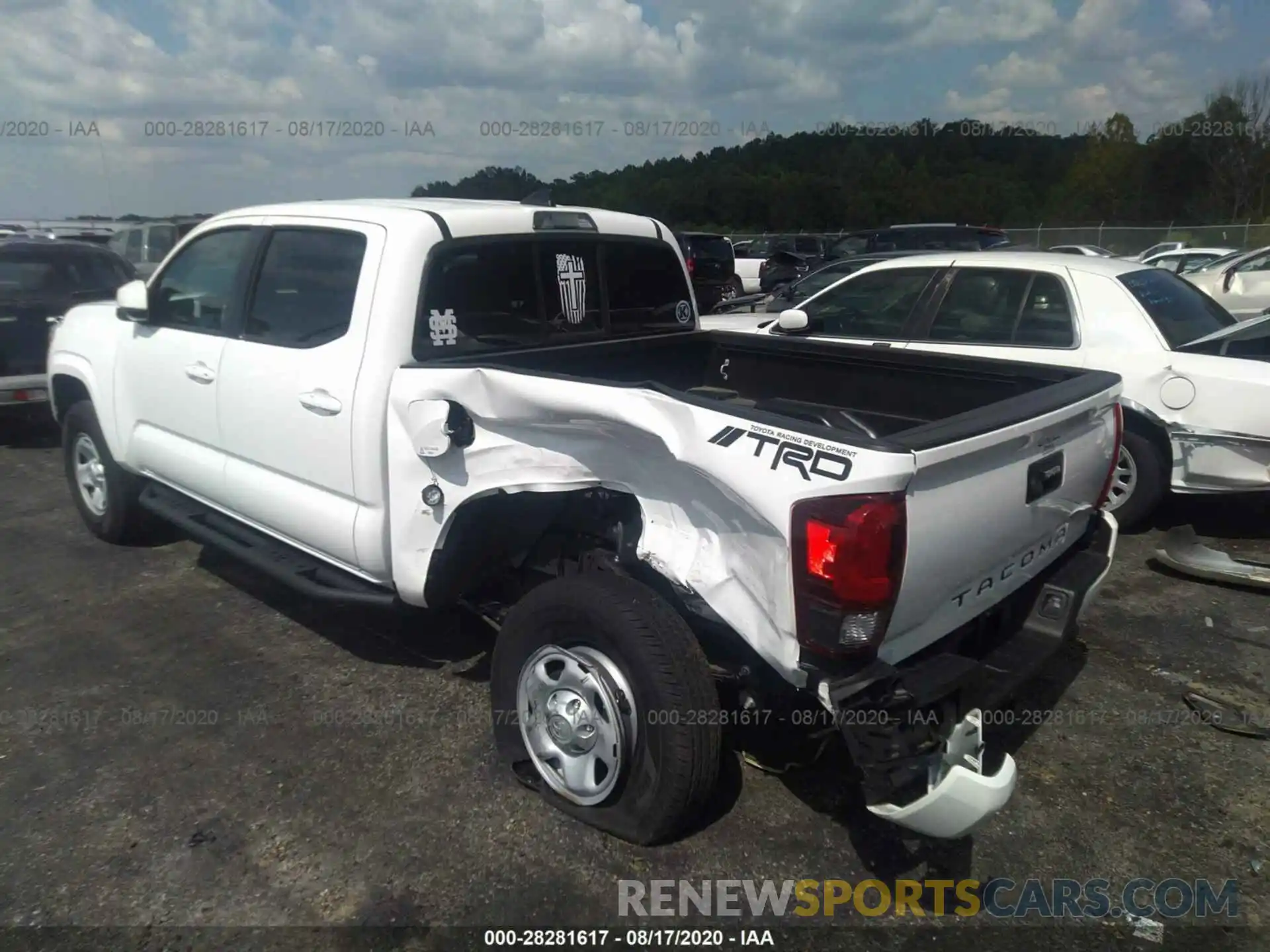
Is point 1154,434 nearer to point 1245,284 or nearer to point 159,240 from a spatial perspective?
point 1245,284

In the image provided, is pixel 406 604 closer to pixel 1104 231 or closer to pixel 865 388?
pixel 865 388

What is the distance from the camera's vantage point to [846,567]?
2.27m

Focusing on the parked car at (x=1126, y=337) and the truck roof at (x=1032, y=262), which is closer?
the parked car at (x=1126, y=337)

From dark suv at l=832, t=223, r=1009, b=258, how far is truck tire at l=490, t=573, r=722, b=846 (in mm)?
15692

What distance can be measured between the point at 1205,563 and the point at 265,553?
15.7 ft

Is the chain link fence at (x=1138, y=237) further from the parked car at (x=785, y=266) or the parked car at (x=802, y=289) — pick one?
the parked car at (x=802, y=289)

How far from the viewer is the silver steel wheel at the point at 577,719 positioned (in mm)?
2793

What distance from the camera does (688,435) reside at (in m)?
2.53

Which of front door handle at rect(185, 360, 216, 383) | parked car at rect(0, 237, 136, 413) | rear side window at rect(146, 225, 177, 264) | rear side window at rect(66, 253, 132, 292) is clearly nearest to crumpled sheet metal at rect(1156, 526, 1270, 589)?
front door handle at rect(185, 360, 216, 383)

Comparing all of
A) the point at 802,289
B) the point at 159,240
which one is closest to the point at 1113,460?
the point at 802,289

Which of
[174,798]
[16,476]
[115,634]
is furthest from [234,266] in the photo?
[16,476]

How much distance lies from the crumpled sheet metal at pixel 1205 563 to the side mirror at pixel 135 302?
18.2 feet

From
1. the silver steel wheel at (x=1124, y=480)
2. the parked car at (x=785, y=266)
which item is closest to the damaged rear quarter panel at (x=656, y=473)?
the silver steel wheel at (x=1124, y=480)

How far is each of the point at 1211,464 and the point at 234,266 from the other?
5.19 metres
